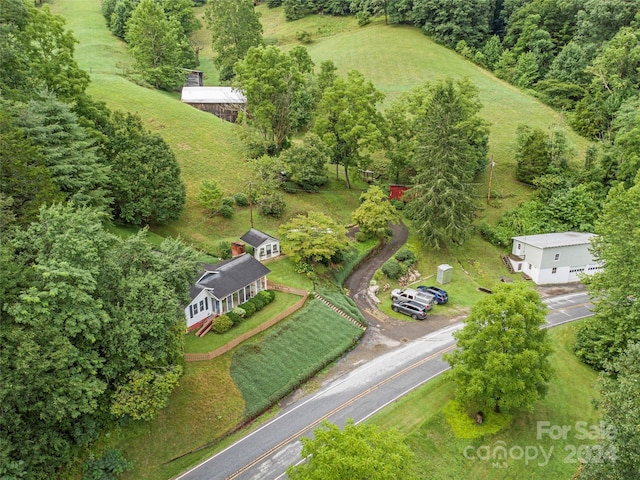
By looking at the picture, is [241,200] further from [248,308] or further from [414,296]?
[414,296]

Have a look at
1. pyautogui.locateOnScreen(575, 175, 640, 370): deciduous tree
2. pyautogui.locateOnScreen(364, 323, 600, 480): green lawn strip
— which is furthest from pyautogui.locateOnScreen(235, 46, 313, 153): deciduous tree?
pyautogui.locateOnScreen(364, 323, 600, 480): green lawn strip

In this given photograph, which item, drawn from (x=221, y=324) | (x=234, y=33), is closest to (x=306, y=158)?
(x=221, y=324)

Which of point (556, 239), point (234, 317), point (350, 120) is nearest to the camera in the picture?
point (234, 317)

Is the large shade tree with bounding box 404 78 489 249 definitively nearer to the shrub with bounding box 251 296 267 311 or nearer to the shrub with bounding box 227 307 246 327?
the shrub with bounding box 251 296 267 311

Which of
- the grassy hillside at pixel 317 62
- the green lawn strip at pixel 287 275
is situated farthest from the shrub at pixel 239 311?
the grassy hillside at pixel 317 62

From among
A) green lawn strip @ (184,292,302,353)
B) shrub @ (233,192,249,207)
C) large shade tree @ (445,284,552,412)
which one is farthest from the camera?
shrub @ (233,192,249,207)

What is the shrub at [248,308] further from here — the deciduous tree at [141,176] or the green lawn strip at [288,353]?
the deciduous tree at [141,176]

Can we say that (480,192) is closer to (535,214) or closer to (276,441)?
(535,214)
